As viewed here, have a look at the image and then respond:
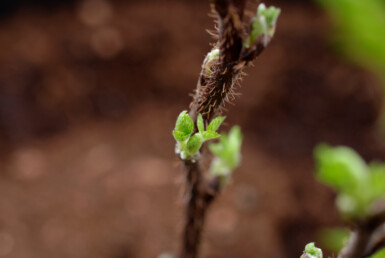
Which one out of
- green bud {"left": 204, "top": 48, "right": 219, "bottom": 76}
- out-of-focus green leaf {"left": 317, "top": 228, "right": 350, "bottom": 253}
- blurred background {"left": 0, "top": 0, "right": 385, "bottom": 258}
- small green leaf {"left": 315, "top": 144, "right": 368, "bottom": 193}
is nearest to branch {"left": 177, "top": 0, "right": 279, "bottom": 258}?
green bud {"left": 204, "top": 48, "right": 219, "bottom": 76}

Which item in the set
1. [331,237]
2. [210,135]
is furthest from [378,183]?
[331,237]

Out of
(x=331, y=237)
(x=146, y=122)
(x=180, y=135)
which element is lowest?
(x=180, y=135)

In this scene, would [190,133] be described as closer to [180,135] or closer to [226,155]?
[180,135]

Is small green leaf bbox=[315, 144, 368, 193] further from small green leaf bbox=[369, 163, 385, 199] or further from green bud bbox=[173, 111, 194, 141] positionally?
green bud bbox=[173, 111, 194, 141]

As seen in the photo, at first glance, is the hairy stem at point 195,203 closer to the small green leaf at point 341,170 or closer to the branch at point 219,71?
the branch at point 219,71

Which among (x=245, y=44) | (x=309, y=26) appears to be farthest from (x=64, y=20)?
(x=245, y=44)

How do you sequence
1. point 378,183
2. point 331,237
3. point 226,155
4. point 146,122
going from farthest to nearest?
point 146,122 < point 331,237 < point 226,155 < point 378,183

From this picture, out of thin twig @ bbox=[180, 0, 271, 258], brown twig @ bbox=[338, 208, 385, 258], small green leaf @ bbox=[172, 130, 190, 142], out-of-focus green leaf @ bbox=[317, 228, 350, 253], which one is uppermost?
out-of-focus green leaf @ bbox=[317, 228, 350, 253]

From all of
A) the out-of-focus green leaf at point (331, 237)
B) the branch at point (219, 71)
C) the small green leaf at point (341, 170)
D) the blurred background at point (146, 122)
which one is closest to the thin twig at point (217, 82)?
the branch at point (219, 71)
